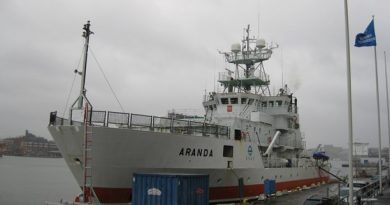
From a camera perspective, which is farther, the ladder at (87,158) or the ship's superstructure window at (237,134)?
the ship's superstructure window at (237,134)

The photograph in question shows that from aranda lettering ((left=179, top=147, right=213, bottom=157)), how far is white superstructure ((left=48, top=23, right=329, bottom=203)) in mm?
48

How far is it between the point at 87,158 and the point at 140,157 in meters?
2.24

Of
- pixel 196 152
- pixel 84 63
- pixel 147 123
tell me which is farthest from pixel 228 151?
pixel 84 63

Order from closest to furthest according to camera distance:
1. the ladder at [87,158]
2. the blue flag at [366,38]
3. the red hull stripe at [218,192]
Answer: the ladder at [87,158]
the blue flag at [366,38]
the red hull stripe at [218,192]

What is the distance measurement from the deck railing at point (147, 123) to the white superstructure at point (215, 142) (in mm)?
42

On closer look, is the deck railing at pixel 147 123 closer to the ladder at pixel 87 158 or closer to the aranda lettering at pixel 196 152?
the ladder at pixel 87 158

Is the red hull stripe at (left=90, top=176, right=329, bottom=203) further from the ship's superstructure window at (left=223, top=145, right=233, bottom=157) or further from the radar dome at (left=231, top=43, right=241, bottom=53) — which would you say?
the radar dome at (left=231, top=43, right=241, bottom=53)

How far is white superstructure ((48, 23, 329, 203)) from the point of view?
17.2 meters

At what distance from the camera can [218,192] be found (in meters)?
21.3

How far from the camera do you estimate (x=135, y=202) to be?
651 inches

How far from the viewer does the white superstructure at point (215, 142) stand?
17172mm

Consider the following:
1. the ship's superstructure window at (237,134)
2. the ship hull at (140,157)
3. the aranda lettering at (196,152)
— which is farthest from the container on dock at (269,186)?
the aranda lettering at (196,152)

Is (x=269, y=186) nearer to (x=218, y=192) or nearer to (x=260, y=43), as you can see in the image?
Result: (x=218, y=192)

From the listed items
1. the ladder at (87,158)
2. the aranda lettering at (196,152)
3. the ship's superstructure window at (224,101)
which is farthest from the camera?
the ship's superstructure window at (224,101)
